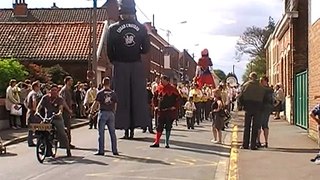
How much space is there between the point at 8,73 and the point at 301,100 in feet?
41.2

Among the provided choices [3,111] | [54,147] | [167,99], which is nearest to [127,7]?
[167,99]

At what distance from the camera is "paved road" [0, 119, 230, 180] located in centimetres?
1358

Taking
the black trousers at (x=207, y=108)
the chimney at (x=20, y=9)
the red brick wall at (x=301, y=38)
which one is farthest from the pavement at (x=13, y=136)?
the chimney at (x=20, y=9)

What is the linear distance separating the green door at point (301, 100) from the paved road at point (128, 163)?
618 centimetres

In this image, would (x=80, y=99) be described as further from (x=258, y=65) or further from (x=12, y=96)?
(x=258, y=65)

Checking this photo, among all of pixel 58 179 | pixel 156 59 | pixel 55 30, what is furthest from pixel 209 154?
pixel 156 59

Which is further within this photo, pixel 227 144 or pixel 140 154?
pixel 227 144

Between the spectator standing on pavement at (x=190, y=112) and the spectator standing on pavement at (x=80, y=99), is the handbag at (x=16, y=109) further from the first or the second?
the spectator standing on pavement at (x=80, y=99)

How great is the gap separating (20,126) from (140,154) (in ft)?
35.7

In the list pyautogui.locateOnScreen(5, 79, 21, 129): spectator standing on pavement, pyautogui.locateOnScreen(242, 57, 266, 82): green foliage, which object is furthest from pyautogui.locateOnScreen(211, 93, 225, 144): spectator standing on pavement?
pyautogui.locateOnScreen(242, 57, 266, 82): green foliage

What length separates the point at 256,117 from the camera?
60.3 feet

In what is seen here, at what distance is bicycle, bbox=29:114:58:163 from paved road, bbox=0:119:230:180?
0.60ft

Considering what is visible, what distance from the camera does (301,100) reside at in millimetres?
27531

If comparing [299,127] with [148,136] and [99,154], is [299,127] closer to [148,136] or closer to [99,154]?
[148,136]
